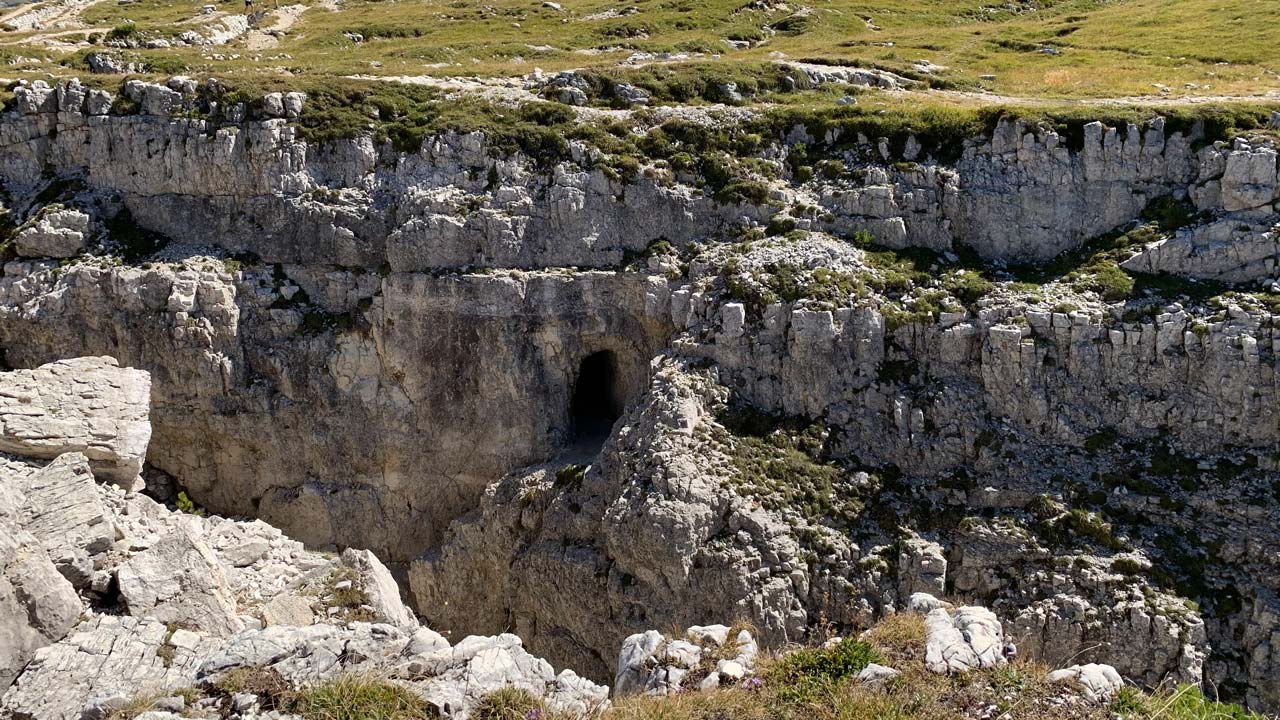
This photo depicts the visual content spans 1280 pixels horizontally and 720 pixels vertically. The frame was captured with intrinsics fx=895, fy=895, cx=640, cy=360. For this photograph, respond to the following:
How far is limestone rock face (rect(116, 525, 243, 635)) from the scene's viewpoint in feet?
59.8

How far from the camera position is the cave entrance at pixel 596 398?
31.4 metres

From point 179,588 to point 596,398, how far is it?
17.1 m

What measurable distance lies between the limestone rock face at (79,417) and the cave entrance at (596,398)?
13212 mm

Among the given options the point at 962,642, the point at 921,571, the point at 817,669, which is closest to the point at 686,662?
the point at 817,669

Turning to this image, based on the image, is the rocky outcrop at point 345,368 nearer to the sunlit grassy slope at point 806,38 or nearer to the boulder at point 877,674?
the sunlit grassy slope at point 806,38

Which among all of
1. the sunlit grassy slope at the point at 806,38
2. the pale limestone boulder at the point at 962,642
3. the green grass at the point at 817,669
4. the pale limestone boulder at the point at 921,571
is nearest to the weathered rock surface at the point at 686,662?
the green grass at the point at 817,669

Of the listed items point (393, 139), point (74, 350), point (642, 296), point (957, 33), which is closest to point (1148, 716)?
point (642, 296)

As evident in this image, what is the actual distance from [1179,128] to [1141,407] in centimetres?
962

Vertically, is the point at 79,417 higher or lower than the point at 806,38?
lower

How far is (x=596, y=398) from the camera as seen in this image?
33500 mm

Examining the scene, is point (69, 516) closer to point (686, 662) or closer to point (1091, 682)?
point (686, 662)

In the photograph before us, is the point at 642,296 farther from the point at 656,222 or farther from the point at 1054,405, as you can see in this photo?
Result: the point at 1054,405

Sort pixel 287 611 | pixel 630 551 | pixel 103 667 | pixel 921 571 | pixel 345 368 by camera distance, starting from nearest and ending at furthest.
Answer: pixel 103 667
pixel 287 611
pixel 921 571
pixel 630 551
pixel 345 368

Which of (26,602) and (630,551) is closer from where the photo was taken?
(26,602)
